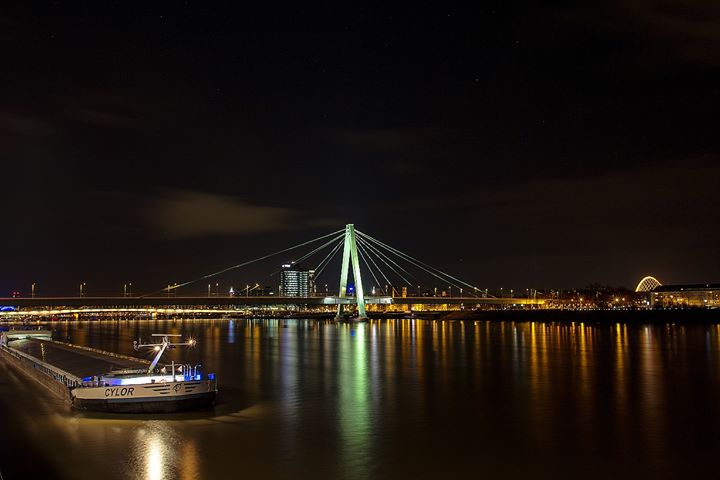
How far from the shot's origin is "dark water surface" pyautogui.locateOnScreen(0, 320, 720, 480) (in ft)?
49.6

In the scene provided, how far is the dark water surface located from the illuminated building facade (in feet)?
413

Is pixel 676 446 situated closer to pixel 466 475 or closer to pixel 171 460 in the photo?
pixel 466 475

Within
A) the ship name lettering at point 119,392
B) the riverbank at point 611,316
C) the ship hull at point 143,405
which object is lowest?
the riverbank at point 611,316

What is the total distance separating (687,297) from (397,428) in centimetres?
15493

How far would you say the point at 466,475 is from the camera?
14.5m

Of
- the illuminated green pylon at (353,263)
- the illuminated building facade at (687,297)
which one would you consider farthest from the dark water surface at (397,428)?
the illuminated building facade at (687,297)

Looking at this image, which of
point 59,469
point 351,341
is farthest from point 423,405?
point 351,341

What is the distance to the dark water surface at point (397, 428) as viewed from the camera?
1512cm

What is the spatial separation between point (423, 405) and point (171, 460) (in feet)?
34.9

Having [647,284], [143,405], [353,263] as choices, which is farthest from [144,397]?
[647,284]

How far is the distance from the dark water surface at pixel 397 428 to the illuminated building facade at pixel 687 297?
126032 mm

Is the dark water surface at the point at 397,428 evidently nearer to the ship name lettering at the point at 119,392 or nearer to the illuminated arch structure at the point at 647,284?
the ship name lettering at the point at 119,392

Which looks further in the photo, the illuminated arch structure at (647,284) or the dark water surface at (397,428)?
the illuminated arch structure at (647,284)

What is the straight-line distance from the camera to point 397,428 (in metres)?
19.5
